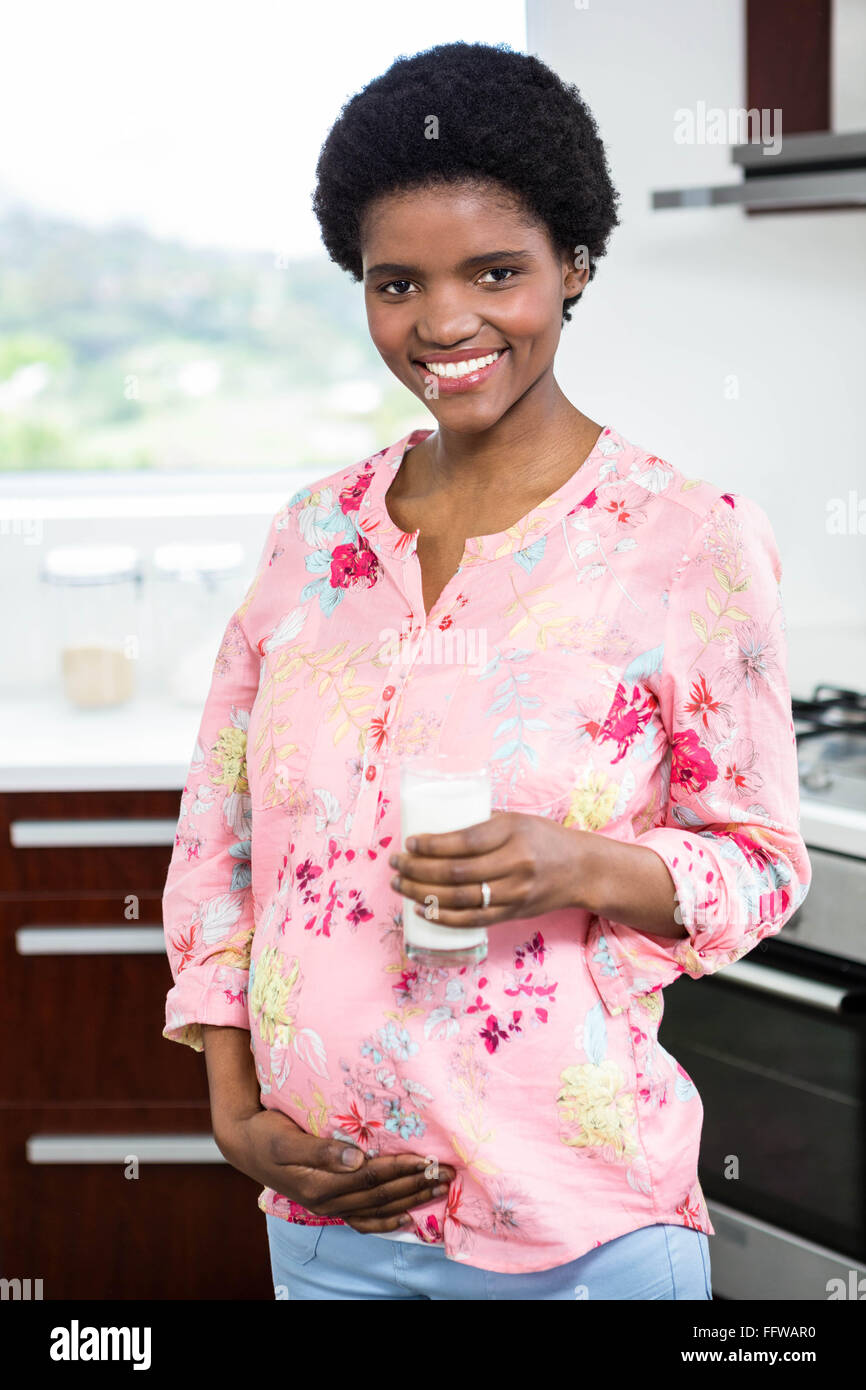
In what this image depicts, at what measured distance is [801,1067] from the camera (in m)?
1.67

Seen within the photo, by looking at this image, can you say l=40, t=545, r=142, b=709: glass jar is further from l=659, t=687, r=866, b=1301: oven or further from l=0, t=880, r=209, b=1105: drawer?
l=659, t=687, r=866, b=1301: oven

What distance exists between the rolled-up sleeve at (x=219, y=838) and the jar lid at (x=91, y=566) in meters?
1.16

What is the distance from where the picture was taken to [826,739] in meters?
1.79

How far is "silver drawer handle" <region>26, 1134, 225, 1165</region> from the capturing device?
189 centimetres

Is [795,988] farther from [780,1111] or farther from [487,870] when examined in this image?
[487,870]

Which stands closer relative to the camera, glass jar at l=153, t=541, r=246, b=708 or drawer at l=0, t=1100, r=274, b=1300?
drawer at l=0, t=1100, r=274, b=1300

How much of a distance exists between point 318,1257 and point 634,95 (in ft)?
5.77

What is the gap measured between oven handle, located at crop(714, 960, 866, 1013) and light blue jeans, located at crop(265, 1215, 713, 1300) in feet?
2.09

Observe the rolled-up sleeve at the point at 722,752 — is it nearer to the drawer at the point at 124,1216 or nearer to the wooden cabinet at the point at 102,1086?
the wooden cabinet at the point at 102,1086

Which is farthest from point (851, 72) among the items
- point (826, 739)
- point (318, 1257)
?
point (318, 1257)

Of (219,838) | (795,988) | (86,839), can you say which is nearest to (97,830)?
(86,839)

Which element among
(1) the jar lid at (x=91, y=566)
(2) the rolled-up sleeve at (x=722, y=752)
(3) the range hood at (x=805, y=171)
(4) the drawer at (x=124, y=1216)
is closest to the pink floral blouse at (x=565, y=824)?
(2) the rolled-up sleeve at (x=722, y=752)

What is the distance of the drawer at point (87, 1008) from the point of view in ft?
6.15

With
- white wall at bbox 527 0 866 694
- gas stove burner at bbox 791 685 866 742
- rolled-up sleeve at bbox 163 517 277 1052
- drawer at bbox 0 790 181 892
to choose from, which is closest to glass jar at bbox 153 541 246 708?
drawer at bbox 0 790 181 892
